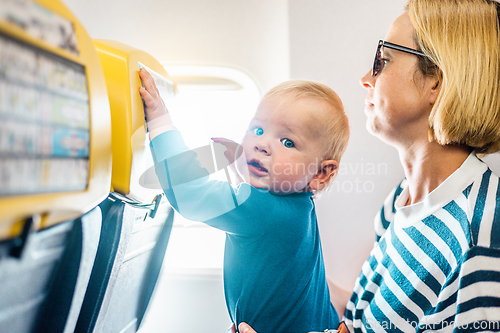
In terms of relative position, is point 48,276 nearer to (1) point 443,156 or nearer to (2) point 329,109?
(2) point 329,109

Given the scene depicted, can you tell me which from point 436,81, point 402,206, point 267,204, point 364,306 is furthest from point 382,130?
point 364,306

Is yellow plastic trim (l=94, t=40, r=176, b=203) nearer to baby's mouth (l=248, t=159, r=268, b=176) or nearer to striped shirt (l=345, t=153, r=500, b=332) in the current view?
baby's mouth (l=248, t=159, r=268, b=176)

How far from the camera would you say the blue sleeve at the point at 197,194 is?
0.77m

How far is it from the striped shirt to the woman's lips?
1.64ft

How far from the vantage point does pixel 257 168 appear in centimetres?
95

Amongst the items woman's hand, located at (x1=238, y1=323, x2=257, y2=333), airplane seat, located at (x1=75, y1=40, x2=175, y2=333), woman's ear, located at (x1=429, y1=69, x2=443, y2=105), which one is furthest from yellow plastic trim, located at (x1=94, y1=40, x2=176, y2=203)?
woman's ear, located at (x1=429, y1=69, x2=443, y2=105)

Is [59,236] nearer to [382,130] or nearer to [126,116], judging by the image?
[126,116]

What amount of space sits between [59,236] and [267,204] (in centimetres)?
47

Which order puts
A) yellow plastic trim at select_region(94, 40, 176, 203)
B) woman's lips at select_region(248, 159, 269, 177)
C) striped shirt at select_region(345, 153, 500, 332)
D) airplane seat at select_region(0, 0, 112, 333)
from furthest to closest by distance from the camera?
woman's lips at select_region(248, 159, 269, 177) < striped shirt at select_region(345, 153, 500, 332) < yellow plastic trim at select_region(94, 40, 176, 203) < airplane seat at select_region(0, 0, 112, 333)

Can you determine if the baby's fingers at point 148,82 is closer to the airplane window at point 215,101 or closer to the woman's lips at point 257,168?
the woman's lips at point 257,168

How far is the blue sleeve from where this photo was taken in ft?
2.53

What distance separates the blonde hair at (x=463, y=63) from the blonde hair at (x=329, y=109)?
0.85 feet

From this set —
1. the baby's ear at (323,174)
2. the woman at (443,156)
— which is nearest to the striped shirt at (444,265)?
the woman at (443,156)

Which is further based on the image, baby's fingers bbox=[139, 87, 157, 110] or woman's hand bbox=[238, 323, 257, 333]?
woman's hand bbox=[238, 323, 257, 333]
